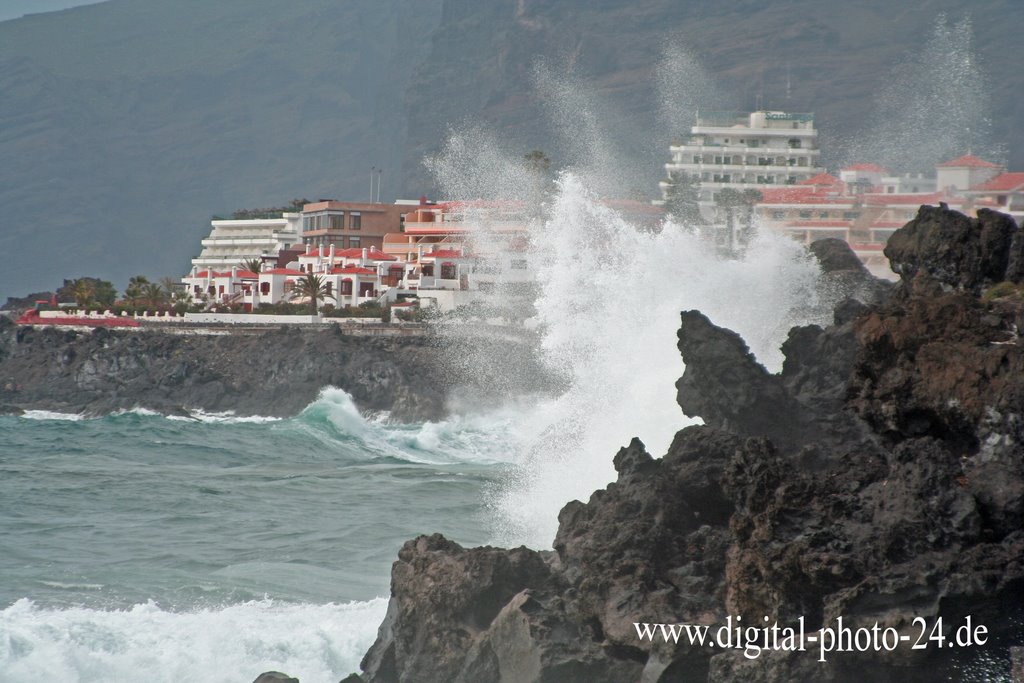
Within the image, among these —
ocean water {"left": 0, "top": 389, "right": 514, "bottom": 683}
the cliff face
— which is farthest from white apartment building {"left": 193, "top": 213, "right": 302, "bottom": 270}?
the cliff face

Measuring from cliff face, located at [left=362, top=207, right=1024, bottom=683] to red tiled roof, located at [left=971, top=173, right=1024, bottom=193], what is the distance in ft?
103

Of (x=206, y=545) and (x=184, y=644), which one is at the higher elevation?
(x=206, y=545)

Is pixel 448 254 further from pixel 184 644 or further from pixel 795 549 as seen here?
pixel 795 549

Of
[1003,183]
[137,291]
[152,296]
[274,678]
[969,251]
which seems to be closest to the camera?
[274,678]

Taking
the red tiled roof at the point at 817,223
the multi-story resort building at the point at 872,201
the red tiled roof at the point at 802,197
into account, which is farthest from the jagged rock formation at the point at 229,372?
the red tiled roof at the point at 802,197

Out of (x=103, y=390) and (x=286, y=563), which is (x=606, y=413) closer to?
(x=286, y=563)

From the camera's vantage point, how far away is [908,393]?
13.8 meters

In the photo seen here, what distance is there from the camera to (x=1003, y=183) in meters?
46.8

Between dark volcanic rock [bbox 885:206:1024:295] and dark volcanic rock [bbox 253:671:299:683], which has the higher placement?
dark volcanic rock [bbox 885:206:1024:295]

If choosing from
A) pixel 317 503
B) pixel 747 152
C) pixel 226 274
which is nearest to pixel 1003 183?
pixel 747 152

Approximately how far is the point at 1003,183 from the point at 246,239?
51991mm

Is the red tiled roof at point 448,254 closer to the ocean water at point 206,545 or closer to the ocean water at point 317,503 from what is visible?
the ocean water at point 206,545

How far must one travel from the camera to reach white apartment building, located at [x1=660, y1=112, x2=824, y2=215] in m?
71.4

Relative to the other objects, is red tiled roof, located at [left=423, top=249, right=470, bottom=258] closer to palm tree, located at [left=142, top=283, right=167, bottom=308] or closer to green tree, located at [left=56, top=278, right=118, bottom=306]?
palm tree, located at [left=142, top=283, right=167, bottom=308]
